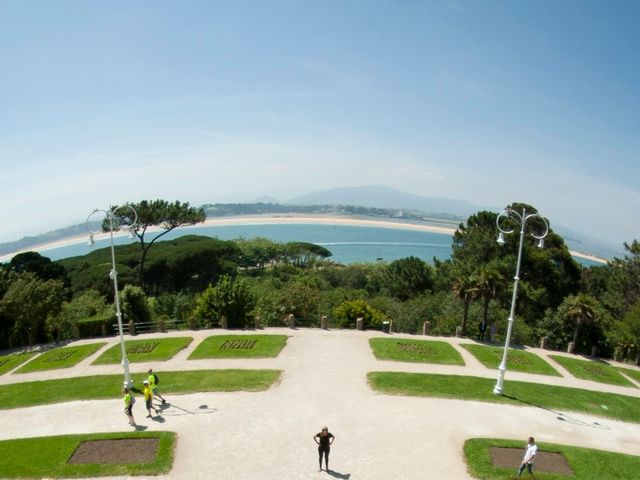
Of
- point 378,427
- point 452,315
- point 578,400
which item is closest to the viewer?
point 378,427

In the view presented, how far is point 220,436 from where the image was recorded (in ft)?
52.1

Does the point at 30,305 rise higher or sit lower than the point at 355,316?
higher

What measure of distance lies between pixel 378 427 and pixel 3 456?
13995 mm

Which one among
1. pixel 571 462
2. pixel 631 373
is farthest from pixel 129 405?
pixel 631 373

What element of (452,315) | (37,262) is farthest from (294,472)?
(37,262)

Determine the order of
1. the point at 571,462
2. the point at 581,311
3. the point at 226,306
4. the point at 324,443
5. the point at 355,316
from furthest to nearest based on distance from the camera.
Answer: the point at 355,316 < the point at 226,306 < the point at 581,311 < the point at 571,462 < the point at 324,443

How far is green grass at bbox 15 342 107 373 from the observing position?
25.5 metres

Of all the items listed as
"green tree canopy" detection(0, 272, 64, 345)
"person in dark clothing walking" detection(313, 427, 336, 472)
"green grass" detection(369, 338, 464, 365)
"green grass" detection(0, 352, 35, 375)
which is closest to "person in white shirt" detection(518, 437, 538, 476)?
"person in dark clothing walking" detection(313, 427, 336, 472)

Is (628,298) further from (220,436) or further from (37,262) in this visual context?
(37,262)

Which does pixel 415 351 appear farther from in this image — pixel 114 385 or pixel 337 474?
pixel 114 385

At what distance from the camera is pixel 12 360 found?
27.9 m

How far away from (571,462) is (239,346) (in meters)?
18.2

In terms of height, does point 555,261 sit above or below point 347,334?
above

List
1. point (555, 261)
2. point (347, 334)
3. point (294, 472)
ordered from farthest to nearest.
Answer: point (555, 261), point (347, 334), point (294, 472)
